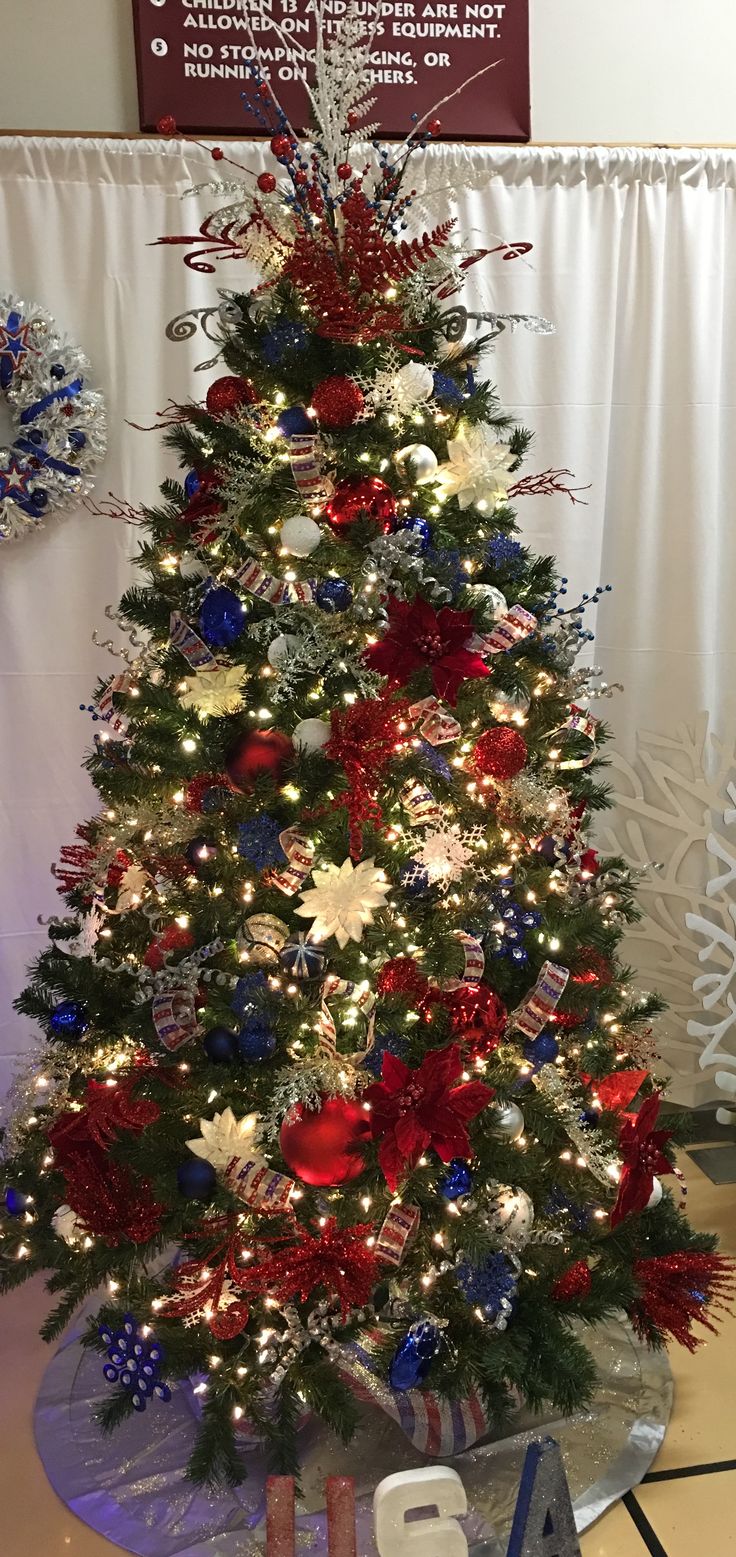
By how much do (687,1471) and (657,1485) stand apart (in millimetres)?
57

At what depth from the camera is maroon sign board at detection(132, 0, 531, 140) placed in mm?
2295

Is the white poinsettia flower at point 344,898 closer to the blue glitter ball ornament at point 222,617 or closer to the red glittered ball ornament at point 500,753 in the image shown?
the red glittered ball ornament at point 500,753

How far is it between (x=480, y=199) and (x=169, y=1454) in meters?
2.39

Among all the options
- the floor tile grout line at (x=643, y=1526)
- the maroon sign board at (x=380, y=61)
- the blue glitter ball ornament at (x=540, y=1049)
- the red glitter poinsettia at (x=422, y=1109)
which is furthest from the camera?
the maroon sign board at (x=380, y=61)

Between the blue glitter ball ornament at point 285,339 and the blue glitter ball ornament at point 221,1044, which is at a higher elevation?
the blue glitter ball ornament at point 285,339

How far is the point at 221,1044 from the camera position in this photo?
61.2 inches

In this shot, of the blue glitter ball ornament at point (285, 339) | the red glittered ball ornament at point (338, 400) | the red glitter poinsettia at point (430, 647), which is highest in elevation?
the blue glitter ball ornament at point (285, 339)

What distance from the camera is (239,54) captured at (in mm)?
2305

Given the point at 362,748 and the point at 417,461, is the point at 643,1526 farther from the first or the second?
the point at 417,461

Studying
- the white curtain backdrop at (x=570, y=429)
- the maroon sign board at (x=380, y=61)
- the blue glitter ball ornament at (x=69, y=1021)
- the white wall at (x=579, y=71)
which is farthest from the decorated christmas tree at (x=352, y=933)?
the white wall at (x=579, y=71)

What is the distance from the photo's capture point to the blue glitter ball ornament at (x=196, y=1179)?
154cm

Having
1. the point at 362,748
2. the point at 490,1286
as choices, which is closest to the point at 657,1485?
the point at 490,1286

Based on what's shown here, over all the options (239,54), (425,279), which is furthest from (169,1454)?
(239,54)

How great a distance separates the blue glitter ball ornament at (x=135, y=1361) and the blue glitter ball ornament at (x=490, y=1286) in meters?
0.43
